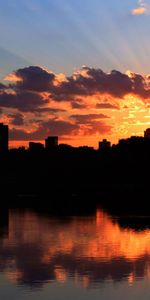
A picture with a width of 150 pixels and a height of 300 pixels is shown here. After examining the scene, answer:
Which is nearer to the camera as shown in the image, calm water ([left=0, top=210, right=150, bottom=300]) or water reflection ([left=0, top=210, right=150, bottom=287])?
calm water ([left=0, top=210, right=150, bottom=300])

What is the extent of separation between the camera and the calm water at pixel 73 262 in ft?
74.8

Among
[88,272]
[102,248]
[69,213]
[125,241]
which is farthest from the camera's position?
[69,213]

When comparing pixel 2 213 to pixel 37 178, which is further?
pixel 37 178

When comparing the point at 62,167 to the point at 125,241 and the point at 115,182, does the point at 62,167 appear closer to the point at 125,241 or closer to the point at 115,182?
the point at 115,182

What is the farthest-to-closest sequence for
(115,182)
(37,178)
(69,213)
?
(37,178), (115,182), (69,213)

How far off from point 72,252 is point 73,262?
131 inches

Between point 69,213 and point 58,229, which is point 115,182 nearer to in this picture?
point 69,213

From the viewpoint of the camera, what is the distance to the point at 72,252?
3161 cm

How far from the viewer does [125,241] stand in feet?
120

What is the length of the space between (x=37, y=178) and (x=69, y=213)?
295 ft

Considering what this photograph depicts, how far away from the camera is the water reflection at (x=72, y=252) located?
25297 mm

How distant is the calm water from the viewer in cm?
2281

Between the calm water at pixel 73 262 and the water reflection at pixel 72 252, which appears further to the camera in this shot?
the water reflection at pixel 72 252

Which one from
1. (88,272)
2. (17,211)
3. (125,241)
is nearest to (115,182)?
(17,211)
